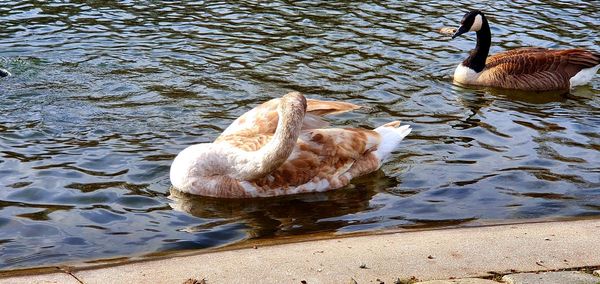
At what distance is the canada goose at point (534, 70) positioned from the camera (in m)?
14.0

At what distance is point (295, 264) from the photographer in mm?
A: 6281

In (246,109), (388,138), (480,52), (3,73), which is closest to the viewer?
(388,138)

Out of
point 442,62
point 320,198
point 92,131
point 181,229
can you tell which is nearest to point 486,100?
point 442,62

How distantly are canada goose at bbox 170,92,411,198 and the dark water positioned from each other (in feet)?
0.59

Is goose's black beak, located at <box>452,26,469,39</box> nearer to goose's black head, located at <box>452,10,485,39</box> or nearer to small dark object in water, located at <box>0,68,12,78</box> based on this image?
goose's black head, located at <box>452,10,485,39</box>

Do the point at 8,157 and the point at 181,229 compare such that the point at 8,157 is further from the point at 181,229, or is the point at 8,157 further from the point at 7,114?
the point at 181,229

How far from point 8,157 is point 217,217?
2572 mm

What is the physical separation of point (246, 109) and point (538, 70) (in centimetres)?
502

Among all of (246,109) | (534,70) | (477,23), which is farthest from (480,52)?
(246,109)

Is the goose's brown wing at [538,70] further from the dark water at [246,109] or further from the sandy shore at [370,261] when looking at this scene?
the sandy shore at [370,261]

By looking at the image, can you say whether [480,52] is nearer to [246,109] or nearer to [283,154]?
[246,109]

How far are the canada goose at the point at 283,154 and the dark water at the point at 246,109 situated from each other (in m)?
0.18

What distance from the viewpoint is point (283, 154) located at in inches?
351

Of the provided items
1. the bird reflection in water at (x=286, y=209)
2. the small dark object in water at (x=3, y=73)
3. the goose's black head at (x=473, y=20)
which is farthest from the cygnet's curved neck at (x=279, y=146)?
the goose's black head at (x=473, y=20)
